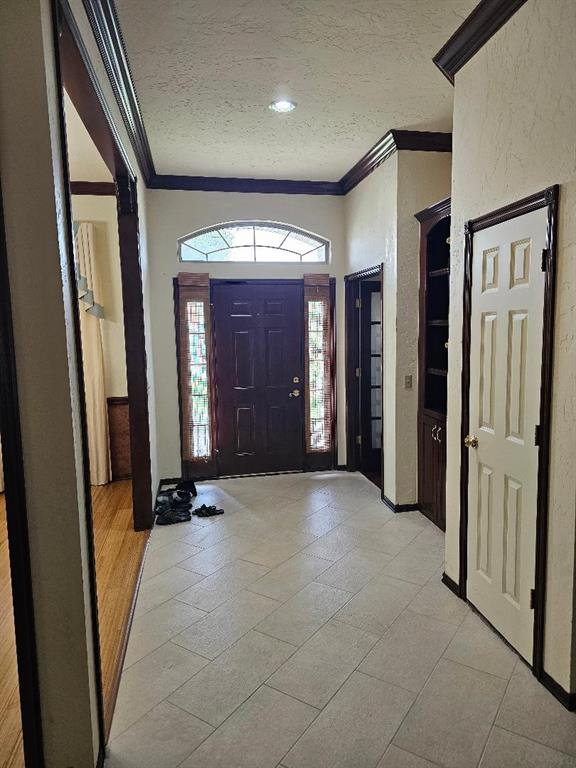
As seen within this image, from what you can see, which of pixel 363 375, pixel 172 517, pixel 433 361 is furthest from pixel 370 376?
pixel 172 517

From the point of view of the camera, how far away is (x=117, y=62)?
2619mm

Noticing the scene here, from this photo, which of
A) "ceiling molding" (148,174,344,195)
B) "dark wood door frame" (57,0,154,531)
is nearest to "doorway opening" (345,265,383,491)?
"ceiling molding" (148,174,344,195)

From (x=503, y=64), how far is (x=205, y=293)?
326 centimetres

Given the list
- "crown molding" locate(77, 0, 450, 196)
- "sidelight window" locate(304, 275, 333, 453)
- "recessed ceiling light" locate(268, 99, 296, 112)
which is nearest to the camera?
"crown molding" locate(77, 0, 450, 196)

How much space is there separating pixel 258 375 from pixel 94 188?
2408 mm

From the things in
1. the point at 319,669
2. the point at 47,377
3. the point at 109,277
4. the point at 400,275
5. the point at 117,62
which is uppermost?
the point at 117,62

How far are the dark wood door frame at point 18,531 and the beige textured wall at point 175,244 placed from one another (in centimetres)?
346

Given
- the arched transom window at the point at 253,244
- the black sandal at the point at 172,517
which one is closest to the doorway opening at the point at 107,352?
the black sandal at the point at 172,517

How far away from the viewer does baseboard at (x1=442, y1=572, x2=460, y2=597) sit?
294 cm

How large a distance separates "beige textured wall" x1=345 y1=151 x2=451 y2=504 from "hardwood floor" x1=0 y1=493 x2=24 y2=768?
284cm

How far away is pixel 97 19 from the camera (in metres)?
2.19

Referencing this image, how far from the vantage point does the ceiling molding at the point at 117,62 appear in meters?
2.19

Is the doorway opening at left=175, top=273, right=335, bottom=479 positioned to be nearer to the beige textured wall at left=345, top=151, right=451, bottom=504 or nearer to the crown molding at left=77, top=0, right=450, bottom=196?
the crown molding at left=77, top=0, right=450, bottom=196

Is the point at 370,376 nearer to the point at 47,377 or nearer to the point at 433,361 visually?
the point at 433,361
